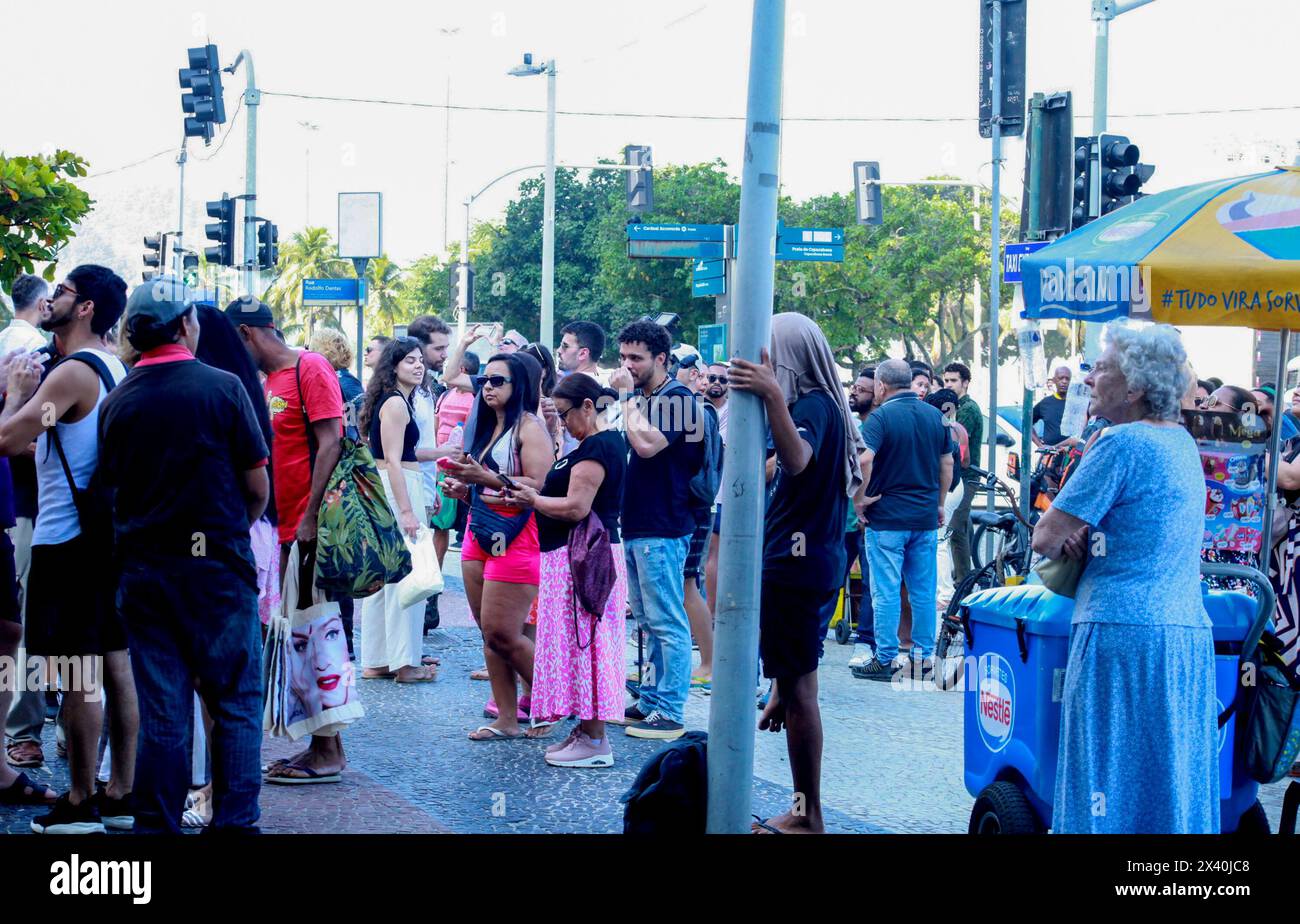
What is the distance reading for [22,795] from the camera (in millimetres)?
5676

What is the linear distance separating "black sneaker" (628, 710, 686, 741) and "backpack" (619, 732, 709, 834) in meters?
2.85

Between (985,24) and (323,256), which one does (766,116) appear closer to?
(985,24)

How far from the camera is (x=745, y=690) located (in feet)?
14.8

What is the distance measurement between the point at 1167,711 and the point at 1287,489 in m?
3.29

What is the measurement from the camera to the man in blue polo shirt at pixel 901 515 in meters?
9.33

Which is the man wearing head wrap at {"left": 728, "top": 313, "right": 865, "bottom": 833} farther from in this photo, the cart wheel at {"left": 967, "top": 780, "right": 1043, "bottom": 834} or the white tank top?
the white tank top

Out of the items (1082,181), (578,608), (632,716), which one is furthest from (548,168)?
(578,608)

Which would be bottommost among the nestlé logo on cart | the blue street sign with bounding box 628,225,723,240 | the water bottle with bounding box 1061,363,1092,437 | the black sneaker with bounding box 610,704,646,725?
the black sneaker with bounding box 610,704,646,725

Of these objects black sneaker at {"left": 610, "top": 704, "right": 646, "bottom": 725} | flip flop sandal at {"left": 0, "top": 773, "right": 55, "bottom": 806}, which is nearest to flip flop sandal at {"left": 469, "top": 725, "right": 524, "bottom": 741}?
black sneaker at {"left": 610, "top": 704, "right": 646, "bottom": 725}

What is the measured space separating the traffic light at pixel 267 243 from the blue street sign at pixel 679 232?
5.82m

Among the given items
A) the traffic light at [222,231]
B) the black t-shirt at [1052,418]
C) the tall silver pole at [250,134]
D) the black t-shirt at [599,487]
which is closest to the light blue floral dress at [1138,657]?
the black t-shirt at [599,487]

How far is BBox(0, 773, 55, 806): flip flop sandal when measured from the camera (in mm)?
5668

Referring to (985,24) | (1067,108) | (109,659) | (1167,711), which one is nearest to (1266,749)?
(1167,711)

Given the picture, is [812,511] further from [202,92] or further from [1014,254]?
[202,92]
